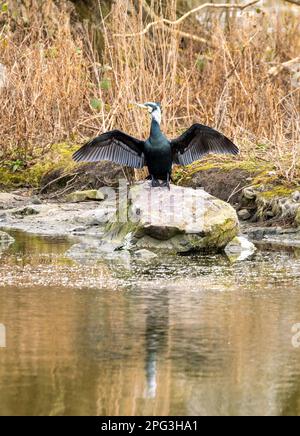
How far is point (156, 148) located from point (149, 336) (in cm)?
428

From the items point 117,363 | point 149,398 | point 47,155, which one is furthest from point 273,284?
point 47,155

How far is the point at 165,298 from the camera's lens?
738cm

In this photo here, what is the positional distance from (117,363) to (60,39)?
30.0 ft

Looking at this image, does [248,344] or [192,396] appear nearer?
[192,396]

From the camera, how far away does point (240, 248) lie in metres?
9.95

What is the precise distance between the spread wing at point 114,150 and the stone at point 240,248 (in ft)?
4.17

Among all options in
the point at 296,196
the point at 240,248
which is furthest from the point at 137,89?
the point at 240,248

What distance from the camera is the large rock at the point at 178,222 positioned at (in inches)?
378

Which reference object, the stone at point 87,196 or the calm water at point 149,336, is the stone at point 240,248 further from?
the stone at point 87,196

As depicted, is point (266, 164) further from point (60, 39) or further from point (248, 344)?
point (248, 344)

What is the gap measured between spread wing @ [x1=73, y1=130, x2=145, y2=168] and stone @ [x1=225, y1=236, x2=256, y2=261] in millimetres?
1270

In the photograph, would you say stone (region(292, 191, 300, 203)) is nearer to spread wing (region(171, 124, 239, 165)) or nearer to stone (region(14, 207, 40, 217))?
spread wing (region(171, 124, 239, 165))

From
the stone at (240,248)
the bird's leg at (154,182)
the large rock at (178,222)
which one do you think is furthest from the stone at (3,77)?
the stone at (240,248)

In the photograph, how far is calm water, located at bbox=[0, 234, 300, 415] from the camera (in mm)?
5000
